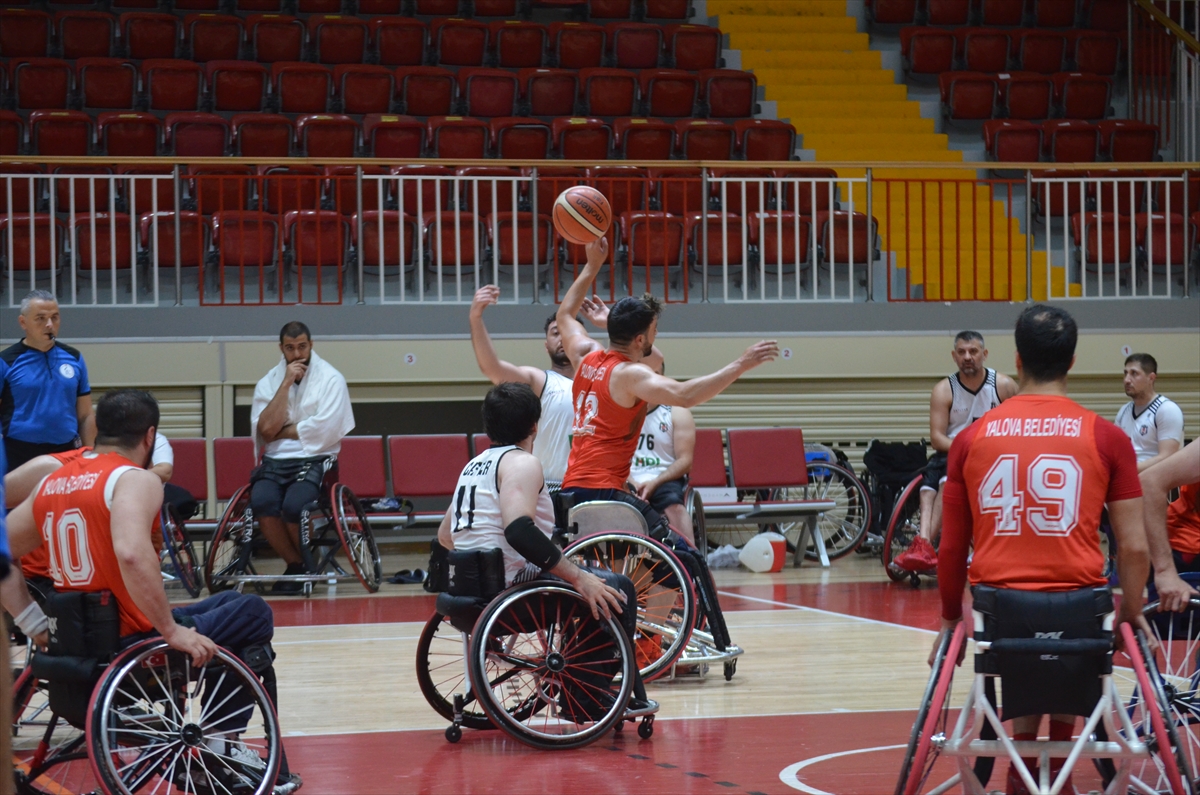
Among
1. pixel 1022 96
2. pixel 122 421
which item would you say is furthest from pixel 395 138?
pixel 122 421

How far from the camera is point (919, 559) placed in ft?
25.3

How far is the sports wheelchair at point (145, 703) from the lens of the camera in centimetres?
321

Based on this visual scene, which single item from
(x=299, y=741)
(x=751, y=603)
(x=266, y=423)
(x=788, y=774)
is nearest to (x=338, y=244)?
(x=266, y=423)

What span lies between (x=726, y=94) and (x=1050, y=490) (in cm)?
1012

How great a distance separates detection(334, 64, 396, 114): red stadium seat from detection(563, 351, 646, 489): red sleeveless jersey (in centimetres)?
741

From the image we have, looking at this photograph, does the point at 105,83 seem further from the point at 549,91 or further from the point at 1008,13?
the point at 1008,13

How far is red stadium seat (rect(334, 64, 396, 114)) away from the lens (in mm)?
11797

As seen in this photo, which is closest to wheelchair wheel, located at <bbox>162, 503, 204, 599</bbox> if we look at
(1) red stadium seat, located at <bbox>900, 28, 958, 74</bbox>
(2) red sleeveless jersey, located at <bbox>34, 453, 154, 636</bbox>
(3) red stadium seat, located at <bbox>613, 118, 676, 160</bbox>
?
(2) red sleeveless jersey, located at <bbox>34, 453, 154, 636</bbox>

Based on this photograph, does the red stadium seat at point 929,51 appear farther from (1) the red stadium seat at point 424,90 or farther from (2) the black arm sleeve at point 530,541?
(2) the black arm sleeve at point 530,541

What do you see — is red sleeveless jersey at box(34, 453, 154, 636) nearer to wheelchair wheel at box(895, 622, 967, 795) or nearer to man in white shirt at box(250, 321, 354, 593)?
wheelchair wheel at box(895, 622, 967, 795)

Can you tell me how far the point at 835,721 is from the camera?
4465 millimetres

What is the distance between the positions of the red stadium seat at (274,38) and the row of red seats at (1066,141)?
6.50m

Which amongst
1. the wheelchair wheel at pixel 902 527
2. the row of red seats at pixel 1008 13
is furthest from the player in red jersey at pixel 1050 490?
the row of red seats at pixel 1008 13

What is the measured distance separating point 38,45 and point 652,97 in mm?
5565
